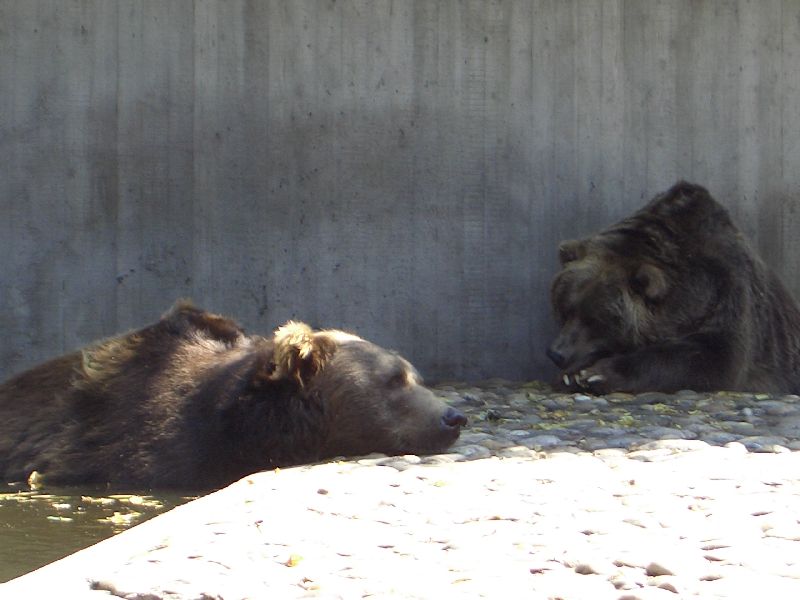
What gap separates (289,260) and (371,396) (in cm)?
260

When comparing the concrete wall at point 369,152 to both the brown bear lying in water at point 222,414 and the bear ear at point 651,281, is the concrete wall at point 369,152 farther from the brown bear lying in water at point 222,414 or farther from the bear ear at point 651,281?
the brown bear lying in water at point 222,414

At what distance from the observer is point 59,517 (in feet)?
16.4

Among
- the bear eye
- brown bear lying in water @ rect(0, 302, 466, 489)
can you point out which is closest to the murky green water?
brown bear lying in water @ rect(0, 302, 466, 489)

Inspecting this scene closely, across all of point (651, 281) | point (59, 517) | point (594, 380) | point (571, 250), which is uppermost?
point (571, 250)

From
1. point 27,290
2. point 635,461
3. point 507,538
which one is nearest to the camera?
point 507,538

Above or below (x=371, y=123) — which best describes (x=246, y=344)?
below

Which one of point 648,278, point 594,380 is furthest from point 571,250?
point 594,380

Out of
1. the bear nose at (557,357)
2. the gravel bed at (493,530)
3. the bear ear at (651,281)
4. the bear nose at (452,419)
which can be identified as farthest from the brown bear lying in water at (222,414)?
the bear ear at (651,281)

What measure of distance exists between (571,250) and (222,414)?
335 cm

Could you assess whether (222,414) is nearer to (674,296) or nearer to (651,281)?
(651,281)

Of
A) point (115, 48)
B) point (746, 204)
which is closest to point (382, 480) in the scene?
point (115, 48)

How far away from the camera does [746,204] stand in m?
8.95

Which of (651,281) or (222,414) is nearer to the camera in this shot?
(222,414)

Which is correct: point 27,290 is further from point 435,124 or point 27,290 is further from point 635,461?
point 635,461
